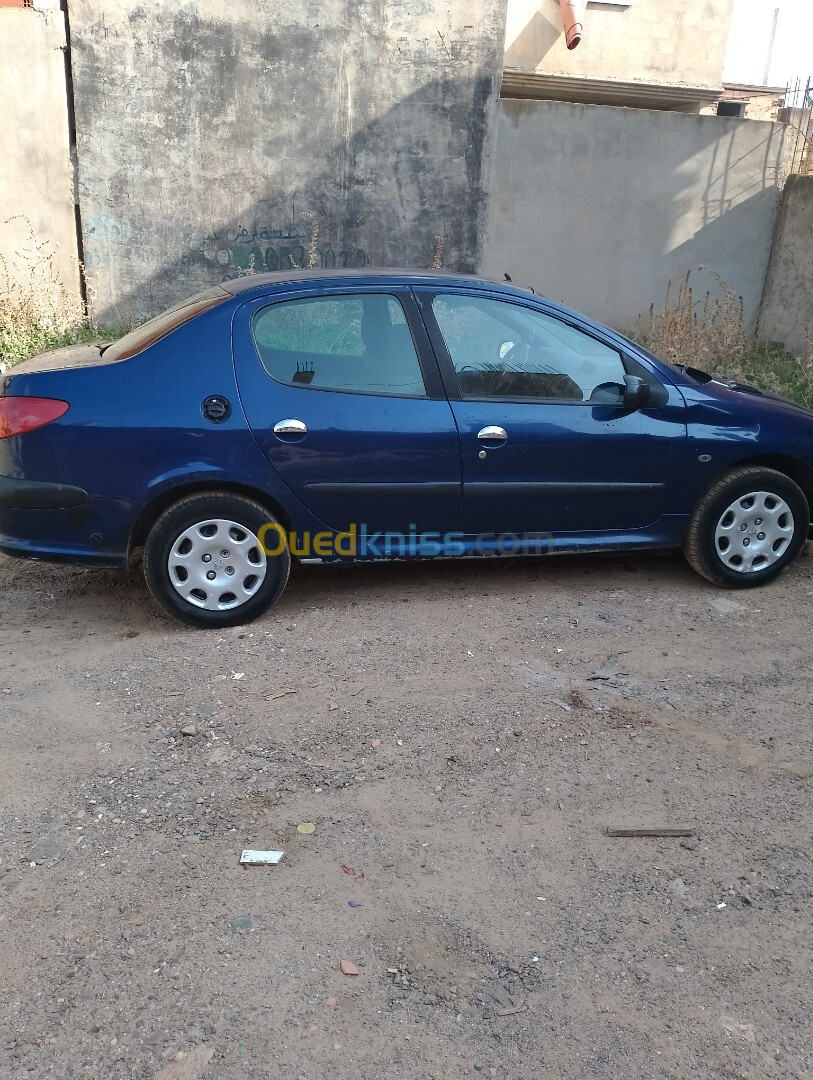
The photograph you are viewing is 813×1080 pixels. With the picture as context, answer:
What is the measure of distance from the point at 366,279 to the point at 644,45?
51.4ft

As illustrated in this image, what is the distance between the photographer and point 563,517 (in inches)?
186

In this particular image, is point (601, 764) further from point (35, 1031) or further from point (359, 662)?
point (35, 1031)

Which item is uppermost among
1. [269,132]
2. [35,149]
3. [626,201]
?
[269,132]

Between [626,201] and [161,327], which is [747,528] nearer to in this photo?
[161,327]

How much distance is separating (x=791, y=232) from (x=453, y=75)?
4.31 meters

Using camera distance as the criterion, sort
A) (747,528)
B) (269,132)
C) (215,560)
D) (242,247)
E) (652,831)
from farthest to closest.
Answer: (242,247)
(269,132)
(747,528)
(215,560)
(652,831)

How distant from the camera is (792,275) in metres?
10.7

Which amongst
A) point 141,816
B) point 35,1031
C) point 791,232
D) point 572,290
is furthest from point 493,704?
point 791,232

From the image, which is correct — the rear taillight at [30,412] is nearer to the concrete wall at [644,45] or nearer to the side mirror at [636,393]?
the side mirror at [636,393]

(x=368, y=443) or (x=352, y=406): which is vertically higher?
(x=352, y=406)

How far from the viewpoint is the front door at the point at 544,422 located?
4.52m

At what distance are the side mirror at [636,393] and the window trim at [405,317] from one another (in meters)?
0.94

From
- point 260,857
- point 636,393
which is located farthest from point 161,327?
point 260,857

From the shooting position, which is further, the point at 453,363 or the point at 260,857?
the point at 453,363
